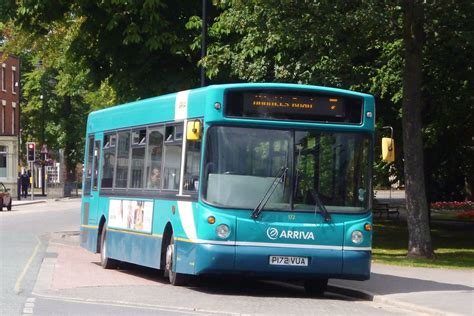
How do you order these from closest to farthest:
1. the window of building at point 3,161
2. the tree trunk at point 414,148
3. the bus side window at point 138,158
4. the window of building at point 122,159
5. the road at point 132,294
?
the road at point 132,294, the bus side window at point 138,158, the window of building at point 122,159, the tree trunk at point 414,148, the window of building at point 3,161

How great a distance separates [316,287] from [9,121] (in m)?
62.2

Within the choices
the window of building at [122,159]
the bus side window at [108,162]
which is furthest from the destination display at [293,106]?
the bus side window at [108,162]

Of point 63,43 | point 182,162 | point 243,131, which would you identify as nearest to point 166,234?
point 182,162

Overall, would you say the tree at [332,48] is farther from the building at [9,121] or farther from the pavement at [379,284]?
the building at [9,121]

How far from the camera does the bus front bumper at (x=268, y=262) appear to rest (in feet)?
43.3

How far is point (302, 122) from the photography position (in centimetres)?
1370

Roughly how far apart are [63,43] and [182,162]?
712 inches

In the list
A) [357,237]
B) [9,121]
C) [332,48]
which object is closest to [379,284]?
[357,237]

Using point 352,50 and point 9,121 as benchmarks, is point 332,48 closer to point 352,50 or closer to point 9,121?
point 352,50

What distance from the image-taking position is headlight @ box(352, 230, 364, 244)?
13594mm

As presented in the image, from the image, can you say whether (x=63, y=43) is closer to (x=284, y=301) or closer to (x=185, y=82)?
(x=185, y=82)

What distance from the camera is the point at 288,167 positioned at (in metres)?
13.5

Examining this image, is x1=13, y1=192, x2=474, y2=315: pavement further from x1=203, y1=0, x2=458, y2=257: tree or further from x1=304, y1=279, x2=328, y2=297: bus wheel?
x1=203, y1=0, x2=458, y2=257: tree

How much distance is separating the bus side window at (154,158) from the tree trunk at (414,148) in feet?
24.6
